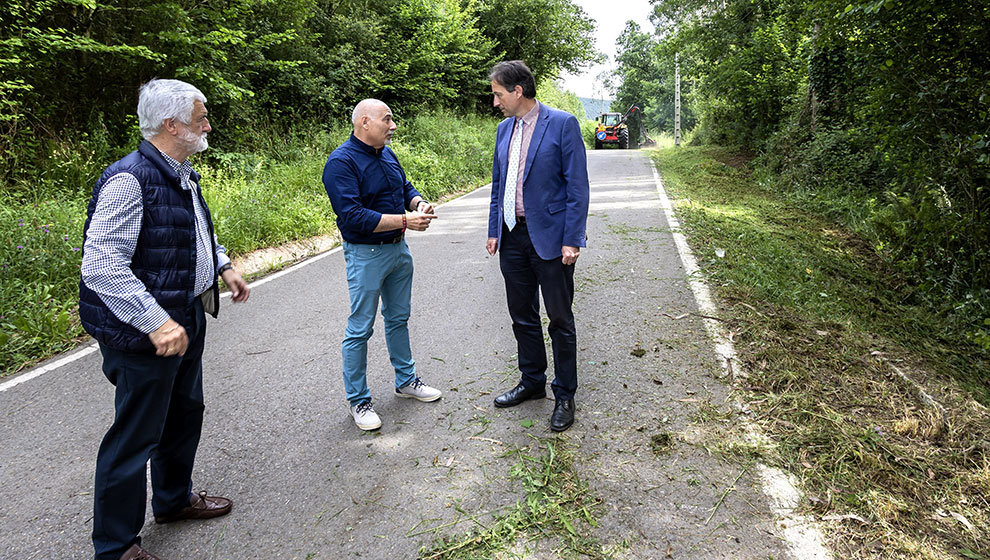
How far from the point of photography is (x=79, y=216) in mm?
7168

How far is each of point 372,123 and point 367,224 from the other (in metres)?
0.63

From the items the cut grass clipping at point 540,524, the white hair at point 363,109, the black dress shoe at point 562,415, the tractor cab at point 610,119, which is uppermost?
the tractor cab at point 610,119

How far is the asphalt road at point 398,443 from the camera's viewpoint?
8.73ft

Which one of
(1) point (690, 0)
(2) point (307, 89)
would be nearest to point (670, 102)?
(1) point (690, 0)

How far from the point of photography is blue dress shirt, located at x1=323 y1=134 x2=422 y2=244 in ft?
11.1

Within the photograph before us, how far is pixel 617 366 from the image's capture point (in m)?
4.41

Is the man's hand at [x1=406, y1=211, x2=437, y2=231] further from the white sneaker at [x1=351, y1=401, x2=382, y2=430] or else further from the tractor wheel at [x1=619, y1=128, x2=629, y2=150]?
the tractor wheel at [x1=619, y1=128, x2=629, y2=150]

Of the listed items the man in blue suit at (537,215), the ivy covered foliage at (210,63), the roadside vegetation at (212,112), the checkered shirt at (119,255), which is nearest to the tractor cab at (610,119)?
the ivy covered foliage at (210,63)

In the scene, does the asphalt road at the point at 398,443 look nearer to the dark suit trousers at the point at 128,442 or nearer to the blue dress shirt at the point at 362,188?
the dark suit trousers at the point at 128,442

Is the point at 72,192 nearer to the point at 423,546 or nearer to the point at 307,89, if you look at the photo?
the point at 307,89

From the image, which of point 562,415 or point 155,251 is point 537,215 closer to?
point 562,415

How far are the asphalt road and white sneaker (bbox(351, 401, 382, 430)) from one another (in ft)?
0.19

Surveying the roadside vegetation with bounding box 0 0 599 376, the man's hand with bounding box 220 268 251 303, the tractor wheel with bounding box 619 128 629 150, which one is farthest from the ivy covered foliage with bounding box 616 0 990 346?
the tractor wheel with bounding box 619 128 629 150

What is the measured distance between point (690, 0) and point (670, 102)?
43.4 meters
